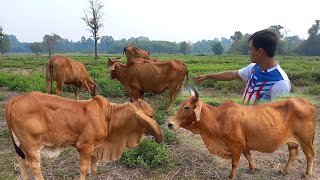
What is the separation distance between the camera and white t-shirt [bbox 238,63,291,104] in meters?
3.93

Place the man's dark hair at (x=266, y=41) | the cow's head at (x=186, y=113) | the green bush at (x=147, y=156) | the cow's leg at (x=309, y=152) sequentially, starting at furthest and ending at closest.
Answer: the green bush at (x=147, y=156), the cow's leg at (x=309, y=152), the cow's head at (x=186, y=113), the man's dark hair at (x=266, y=41)

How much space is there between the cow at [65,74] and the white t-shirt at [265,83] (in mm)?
7210

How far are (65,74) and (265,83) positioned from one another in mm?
7732

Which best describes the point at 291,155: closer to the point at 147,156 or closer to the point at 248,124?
the point at 248,124

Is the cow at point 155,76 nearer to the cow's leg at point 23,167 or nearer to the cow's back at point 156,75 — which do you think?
the cow's back at point 156,75

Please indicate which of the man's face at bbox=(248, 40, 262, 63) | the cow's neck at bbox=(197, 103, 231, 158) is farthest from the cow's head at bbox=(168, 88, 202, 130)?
the man's face at bbox=(248, 40, 262, 63)

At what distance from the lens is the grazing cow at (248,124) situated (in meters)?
4.36

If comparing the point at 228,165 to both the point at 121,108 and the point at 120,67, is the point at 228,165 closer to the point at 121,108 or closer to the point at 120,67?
the point at 121,108

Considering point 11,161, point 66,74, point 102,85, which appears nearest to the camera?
point 11,161

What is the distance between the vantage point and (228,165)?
536 cm

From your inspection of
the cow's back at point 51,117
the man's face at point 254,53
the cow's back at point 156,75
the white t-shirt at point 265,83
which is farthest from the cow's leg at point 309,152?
the cow's back at point 156,75

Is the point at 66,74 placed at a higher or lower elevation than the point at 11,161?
higher

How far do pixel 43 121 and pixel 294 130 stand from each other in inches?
127

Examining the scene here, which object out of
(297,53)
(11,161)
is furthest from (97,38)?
(297,53)
